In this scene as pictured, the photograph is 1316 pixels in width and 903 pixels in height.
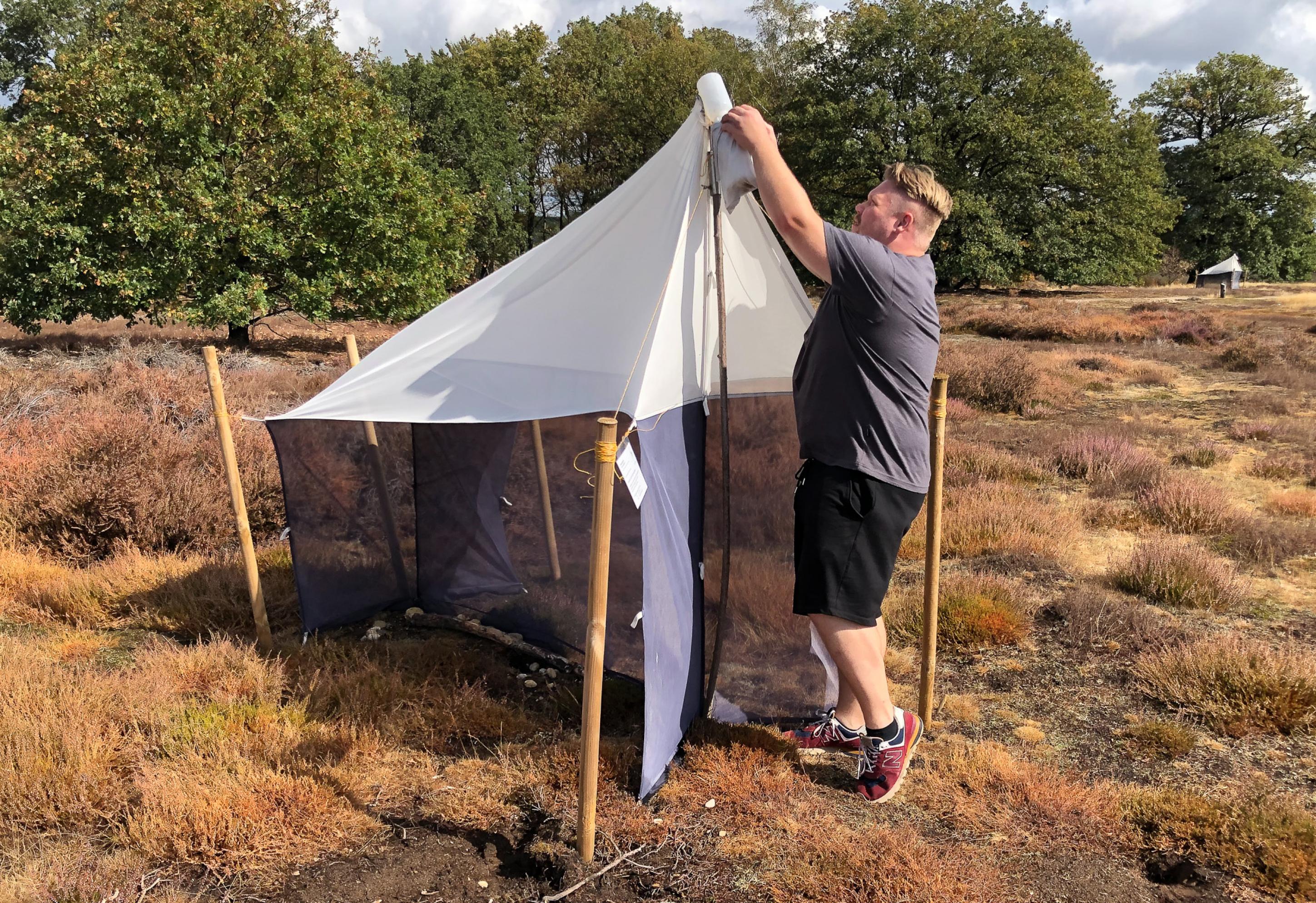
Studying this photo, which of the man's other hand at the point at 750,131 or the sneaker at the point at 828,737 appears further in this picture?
the sneaker at the point at 828,737

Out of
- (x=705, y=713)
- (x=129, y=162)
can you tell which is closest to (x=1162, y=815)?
(x=705, y=713)

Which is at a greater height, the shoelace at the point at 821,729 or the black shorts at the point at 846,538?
the black shorts at the point at 846,538

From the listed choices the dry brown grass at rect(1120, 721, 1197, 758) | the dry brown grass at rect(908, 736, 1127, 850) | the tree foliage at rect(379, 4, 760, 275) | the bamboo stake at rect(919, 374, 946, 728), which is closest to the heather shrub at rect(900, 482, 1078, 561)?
the dry brown grass at rect(1120, 721, 1197, 758)

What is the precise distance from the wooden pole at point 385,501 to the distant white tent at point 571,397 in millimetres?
13

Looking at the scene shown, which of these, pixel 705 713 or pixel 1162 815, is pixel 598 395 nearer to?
pixel 705 713

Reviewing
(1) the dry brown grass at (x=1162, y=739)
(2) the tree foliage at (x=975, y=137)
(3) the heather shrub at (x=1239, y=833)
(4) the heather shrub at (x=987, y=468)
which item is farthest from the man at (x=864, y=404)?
(2) the tree foliage at (x=975, y=137)

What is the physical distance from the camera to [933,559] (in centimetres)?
341

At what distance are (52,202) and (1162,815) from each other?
1469 cm

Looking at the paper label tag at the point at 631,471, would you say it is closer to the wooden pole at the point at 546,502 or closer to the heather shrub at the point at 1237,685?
the wooden pole at the point at 546,502

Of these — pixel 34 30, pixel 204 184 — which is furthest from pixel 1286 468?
pixel 34 30

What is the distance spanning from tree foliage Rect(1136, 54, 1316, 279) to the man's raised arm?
4814 cm

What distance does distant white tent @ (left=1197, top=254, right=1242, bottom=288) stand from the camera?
35000mm

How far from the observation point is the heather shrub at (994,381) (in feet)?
A: 38.8

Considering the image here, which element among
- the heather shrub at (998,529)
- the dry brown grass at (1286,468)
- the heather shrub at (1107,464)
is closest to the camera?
the heather shrub at (998,529)
